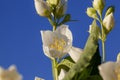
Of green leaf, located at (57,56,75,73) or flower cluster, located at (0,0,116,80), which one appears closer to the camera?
flower cluster, located at (0,0,116,80)

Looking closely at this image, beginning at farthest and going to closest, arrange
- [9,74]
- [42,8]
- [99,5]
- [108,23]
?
[99,5], [108,23], [42,8], [9,74]

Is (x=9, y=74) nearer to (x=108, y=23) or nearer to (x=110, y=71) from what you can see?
(x=110, y=71)

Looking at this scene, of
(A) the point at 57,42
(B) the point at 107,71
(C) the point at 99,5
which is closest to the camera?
(B) the point at 107,71

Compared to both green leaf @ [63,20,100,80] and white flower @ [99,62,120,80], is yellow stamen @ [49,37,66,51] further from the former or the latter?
white flower @ [99,62,120,80]

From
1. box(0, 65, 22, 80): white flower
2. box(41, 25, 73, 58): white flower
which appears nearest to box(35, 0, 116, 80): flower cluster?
box(41, 25, 73, 58): white flower

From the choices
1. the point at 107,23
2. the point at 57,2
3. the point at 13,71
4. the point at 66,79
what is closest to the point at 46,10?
the point at 57,2

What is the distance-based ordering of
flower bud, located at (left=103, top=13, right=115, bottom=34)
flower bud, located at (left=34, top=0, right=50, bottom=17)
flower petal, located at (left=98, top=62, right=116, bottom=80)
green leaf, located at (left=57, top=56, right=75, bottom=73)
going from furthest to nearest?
flower bud, located at (left=103, top=13, right=115, bottom=34), flower bud, located at (left=34, top=0, right=50, bottom=17), green leaf, located at (left=57, top=56, right=75, bottom=73), flower petal, located at (left=98, top=62, right=116, bottom=80)

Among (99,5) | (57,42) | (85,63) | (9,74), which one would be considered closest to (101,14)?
(99,5)

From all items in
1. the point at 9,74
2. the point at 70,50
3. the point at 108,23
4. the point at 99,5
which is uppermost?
the point at 99,5
